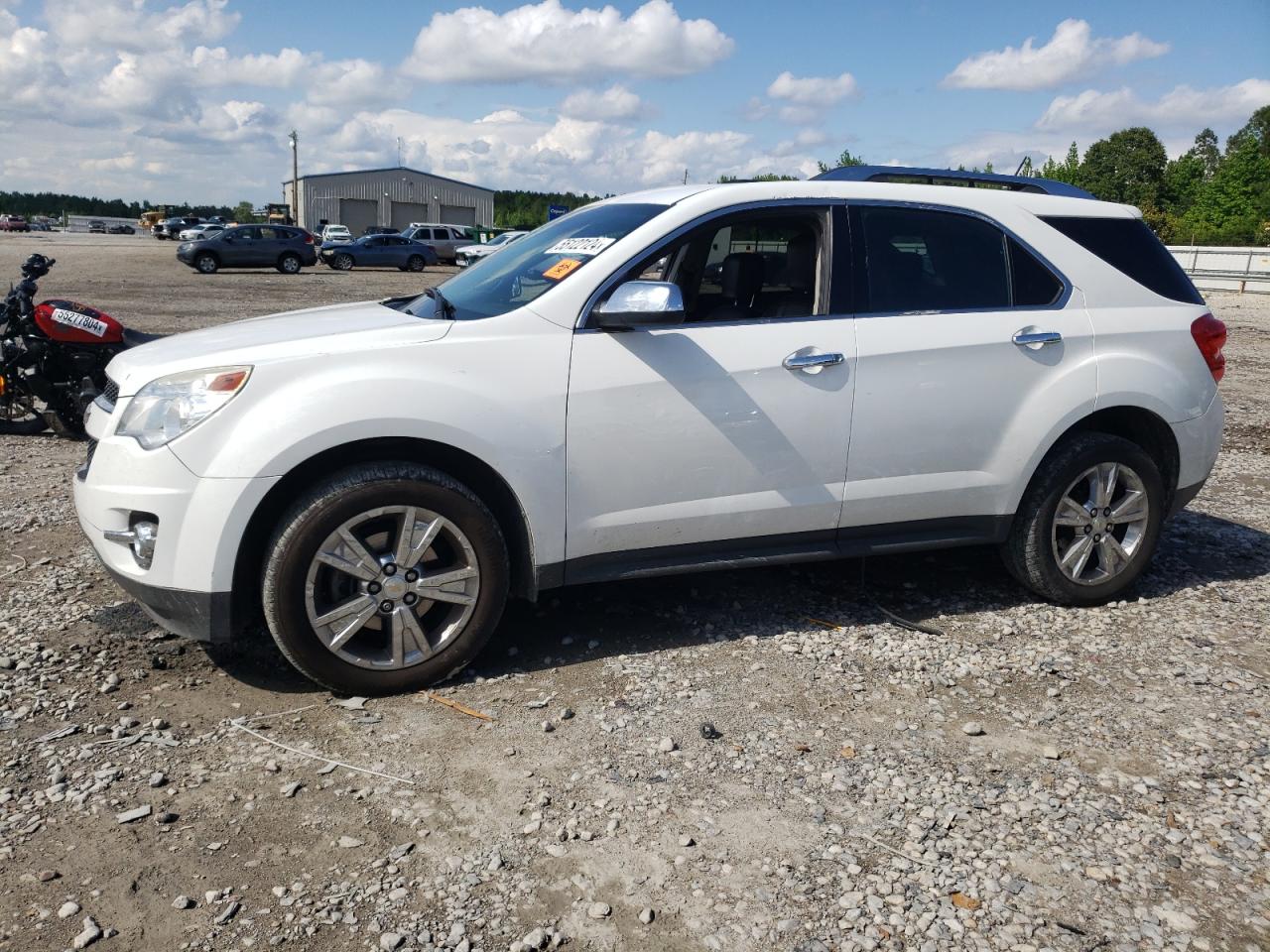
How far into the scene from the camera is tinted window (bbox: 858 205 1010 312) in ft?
14.6

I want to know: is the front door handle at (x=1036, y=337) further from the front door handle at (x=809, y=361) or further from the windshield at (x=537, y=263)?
the windshield at (x=537, y=263)

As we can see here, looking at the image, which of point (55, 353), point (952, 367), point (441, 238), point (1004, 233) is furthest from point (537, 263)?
point (441, 238)

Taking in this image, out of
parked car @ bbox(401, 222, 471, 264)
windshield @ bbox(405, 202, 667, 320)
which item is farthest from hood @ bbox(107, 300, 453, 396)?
parked car @ bbox(401, 222, 471, 264)

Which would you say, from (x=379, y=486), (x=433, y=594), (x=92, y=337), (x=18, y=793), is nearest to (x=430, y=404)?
(x=379, y=486)

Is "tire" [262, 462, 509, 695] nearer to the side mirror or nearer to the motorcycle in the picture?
the side mirror

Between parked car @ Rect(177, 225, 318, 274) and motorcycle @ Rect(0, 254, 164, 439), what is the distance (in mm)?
27155

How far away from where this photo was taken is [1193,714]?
12.8 ft

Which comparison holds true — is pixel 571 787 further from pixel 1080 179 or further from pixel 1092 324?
pixel 1080 179

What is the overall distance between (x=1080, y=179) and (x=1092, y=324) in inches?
3174

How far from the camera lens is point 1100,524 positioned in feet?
16.0

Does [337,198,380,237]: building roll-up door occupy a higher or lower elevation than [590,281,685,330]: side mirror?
higher

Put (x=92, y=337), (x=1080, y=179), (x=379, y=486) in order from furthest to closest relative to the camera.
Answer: (x=1080, y=179), (x=92, y=337), (x=379, y=486)

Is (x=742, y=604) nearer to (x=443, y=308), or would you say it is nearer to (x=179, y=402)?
(x=443, y=308)

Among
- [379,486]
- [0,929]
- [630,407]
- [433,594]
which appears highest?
[630,407]
